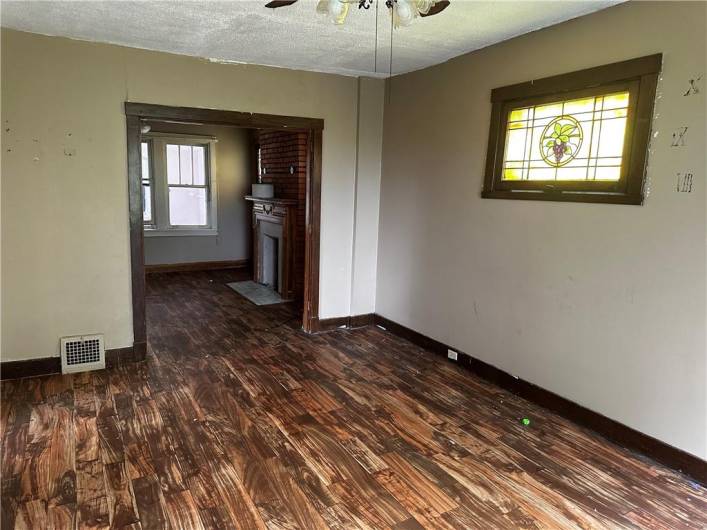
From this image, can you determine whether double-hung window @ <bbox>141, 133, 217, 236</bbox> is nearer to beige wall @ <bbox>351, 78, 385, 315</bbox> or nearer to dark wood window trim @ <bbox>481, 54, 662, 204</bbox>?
beige wall @ <bbox>351, 78, 385, 315</bbox>

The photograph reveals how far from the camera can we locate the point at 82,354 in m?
3.67

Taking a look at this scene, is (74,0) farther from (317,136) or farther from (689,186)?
(689,186)

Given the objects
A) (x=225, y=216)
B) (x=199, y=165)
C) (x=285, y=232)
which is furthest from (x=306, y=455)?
(x=199, y=165)

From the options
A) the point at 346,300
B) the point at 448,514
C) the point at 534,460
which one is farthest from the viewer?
the point at 346,300

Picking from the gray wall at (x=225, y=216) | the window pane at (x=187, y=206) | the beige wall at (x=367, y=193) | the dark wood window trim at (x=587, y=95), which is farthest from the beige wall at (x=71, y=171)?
the window pane at (x=187, y=206)

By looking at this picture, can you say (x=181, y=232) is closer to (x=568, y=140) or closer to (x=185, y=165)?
(x=185, y=165)

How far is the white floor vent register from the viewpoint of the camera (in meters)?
3.61

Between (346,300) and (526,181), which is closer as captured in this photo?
(526,181)

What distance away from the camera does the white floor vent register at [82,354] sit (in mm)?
3613

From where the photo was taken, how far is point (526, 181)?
3295 millimetres

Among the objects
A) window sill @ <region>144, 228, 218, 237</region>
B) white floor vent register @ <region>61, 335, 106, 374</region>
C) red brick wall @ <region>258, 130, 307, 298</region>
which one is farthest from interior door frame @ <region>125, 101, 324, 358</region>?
window sill @ <region>144, 228, 218, 237</region>

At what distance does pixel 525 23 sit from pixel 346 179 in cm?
215

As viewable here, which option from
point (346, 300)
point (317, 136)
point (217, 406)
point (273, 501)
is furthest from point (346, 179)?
point (273, 501)

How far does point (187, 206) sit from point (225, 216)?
0.60m
